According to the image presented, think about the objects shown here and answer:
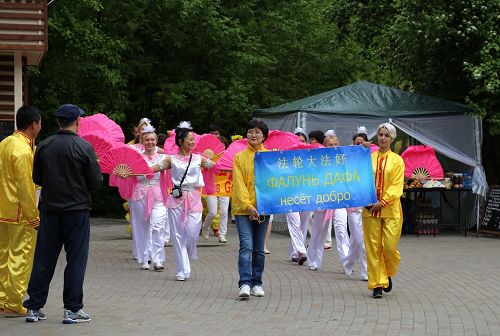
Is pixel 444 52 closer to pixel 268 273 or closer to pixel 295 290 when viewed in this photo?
pixel 268 273

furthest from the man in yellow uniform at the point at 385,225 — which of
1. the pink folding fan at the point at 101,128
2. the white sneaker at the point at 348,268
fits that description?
the pink folding fan at the point at 101,128

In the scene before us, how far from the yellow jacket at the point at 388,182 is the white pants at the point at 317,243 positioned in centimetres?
243

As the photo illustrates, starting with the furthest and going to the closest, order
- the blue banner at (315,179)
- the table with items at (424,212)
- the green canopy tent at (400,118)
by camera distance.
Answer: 1. the table with items at (424,212)
2. the green canopy tent at (400,118)
3. the blue banner at (315,179)

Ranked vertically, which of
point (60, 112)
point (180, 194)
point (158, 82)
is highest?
point (158, 82)

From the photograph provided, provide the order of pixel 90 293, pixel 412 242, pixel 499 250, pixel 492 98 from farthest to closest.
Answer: pixel 492 98 < pixel 412 242 < pixel 499 250 < pixel 90 293

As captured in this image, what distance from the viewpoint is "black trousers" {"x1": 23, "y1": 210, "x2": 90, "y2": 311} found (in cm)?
881

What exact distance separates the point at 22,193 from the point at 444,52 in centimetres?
1372

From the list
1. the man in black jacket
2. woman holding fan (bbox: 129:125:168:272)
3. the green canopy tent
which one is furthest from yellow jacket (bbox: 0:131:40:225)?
the green canopy tent

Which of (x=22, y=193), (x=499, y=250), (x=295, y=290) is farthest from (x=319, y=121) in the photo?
(x=22, y=193)

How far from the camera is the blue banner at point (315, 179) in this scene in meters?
10.8

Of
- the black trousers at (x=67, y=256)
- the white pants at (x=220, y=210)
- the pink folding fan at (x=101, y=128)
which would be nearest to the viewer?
the black trousers at (x=67, y=256)

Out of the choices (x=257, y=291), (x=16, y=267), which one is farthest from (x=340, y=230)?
(x=16, y=267)

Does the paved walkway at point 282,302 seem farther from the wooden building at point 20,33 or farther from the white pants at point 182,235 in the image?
the wooden building at point 20,33

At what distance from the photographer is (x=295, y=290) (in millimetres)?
11133
